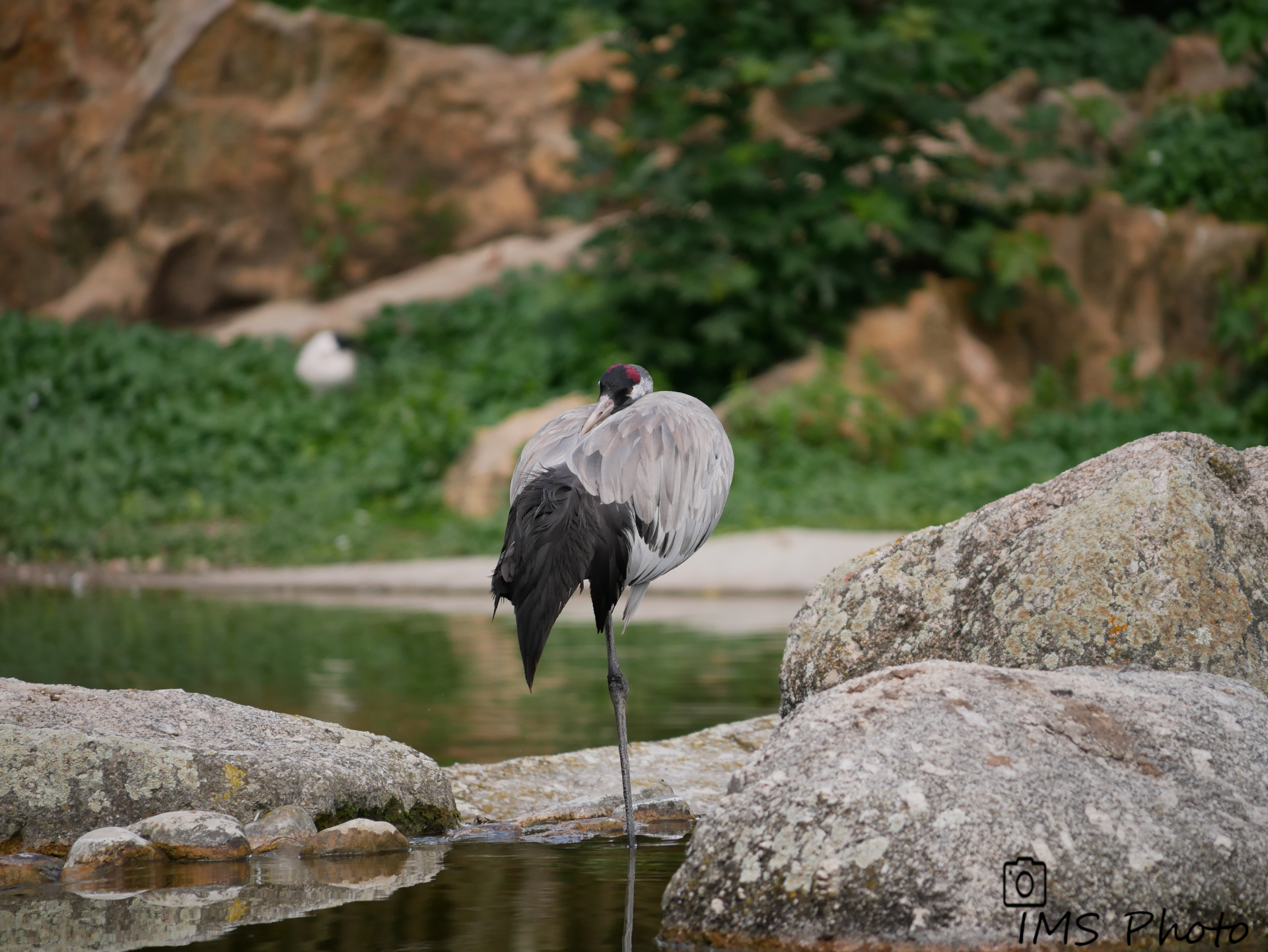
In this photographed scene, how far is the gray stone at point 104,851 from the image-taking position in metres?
4.05

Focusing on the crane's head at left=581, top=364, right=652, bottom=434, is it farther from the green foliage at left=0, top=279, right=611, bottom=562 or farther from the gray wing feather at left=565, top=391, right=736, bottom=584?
the green foliage at left=0, top=279, right=611, bottom=562

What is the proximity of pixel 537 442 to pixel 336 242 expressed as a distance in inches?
605

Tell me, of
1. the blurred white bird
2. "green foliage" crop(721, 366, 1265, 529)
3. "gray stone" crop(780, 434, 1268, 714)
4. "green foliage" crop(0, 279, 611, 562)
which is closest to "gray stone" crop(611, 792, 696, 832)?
"gray stone" crop(780, 434, 1268, 714)

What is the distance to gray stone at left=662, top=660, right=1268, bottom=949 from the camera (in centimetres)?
315

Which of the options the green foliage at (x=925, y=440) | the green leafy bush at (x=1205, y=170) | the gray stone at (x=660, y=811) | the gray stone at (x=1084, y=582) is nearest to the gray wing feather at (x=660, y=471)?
the gray stone at (x=1084, y=582)

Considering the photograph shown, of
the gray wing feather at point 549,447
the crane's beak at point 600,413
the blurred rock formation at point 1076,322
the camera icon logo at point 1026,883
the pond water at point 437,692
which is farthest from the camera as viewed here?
the blurred rock formation at point 1076,322

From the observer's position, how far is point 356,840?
14.4ft

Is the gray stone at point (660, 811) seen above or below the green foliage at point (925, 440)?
above

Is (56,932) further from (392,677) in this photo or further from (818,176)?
(818,176)

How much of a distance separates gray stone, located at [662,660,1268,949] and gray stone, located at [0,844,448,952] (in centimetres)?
101

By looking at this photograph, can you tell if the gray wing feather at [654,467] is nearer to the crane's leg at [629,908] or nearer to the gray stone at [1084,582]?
the gray stone at [1084,582]

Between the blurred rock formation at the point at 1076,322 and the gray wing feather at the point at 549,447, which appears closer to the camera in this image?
the gray wing feather at the point at 549,447

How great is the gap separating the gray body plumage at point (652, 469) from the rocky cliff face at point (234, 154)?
50.2ft

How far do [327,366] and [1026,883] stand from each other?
14638 millimetres
